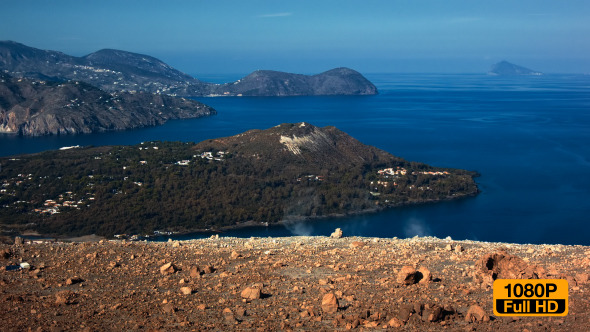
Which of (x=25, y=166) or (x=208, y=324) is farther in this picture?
(x=25, y=166)

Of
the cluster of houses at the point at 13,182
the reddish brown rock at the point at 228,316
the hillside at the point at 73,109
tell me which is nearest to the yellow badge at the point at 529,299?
the reddish brown rock at the point at 228,316

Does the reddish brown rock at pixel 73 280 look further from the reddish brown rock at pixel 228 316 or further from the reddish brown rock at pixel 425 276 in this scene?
the reddish brown rock at pixel 425 276

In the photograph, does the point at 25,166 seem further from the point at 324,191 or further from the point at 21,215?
the point at 324,191

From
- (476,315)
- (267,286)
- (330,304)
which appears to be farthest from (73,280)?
(476,315)

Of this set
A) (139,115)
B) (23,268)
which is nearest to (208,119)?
(139,115)

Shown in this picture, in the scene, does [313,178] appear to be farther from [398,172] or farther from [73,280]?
[73,280]

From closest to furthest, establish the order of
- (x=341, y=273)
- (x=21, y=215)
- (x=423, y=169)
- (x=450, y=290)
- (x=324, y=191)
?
(x=450, y=290) → (x=341, y=273) → (x=21, y=215) → (x=324, y=191) → (x=423, y=169)
